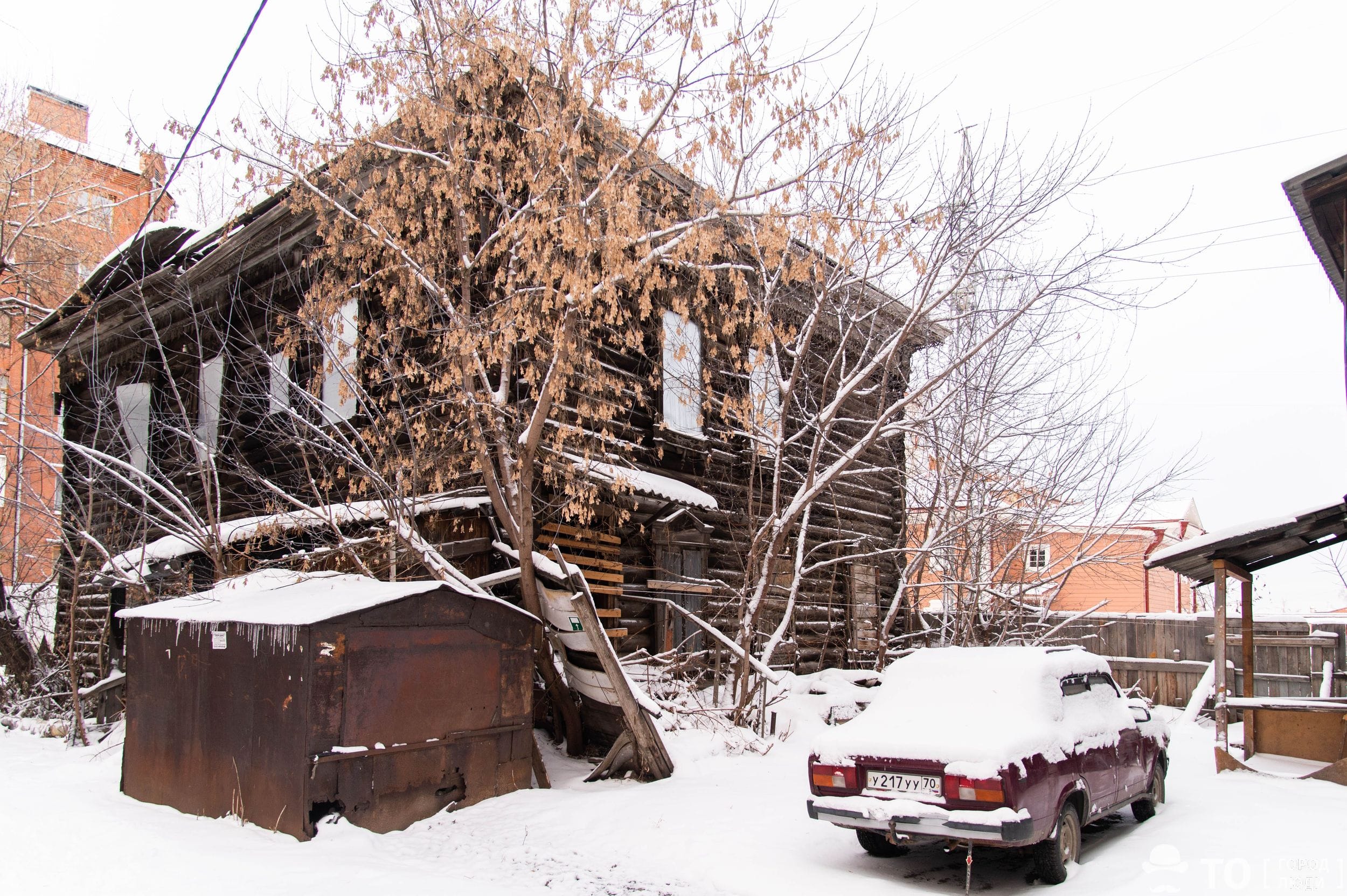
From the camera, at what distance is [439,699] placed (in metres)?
7.36

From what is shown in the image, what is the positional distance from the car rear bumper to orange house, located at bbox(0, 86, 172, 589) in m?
10.6

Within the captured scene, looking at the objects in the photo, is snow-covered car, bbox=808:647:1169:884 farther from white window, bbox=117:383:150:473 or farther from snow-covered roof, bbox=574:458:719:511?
white window, bbox=117:383:150:473

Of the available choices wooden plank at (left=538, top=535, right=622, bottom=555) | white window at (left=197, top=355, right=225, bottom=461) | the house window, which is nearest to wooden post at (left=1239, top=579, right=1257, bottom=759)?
wooden plank at (left=538, top=535, right=622, bottom=555)

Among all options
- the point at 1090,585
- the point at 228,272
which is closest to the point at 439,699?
the point at 228,272

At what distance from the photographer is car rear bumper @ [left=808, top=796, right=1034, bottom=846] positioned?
17.5ft

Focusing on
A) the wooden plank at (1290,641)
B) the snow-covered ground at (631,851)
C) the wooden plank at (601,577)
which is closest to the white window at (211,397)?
the wooden plank at (601,577)

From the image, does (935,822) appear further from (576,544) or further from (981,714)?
(576,544)

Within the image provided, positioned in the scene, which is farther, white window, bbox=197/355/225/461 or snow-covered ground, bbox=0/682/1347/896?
white window, bbox=197/355/225/461

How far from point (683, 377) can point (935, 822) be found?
8.56 m

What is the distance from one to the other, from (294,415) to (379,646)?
3329 millimetres

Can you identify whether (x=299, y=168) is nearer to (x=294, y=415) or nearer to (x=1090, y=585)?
(x=294, y=415)

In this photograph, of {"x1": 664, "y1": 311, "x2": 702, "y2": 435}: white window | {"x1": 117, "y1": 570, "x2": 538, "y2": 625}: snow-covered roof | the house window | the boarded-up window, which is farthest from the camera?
the house window

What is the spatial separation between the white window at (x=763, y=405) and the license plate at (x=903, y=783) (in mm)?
4977

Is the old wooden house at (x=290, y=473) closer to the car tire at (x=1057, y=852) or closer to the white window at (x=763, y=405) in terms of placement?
the white window at (x=763, y=405)
